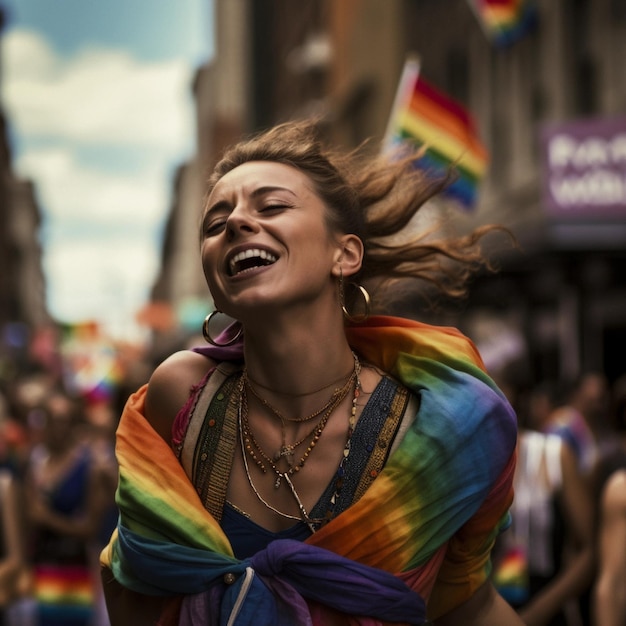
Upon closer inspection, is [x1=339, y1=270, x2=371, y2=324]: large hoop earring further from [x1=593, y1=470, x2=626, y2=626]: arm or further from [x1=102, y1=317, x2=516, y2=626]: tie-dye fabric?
[x1=593, y1=470, x2=626, y2=626]: arm

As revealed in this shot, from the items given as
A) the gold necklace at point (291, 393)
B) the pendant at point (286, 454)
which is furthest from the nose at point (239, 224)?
the pendant at point (286, 454)

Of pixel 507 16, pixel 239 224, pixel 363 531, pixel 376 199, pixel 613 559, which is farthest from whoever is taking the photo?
pixel 507 16

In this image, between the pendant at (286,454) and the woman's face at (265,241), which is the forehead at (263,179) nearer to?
the woman's face at (265,241)

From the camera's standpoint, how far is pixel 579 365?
62.8 feet

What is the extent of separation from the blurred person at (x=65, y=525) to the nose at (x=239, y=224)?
19.6 ft

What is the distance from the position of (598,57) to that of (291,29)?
3347cm

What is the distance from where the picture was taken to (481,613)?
318 cm

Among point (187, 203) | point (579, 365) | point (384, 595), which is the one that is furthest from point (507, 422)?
point (187, 203)

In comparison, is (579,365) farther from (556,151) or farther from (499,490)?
(499,490)

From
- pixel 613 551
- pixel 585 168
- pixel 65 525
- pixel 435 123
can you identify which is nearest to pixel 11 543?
pixel 613 551

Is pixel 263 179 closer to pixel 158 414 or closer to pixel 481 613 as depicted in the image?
pixel 158 414

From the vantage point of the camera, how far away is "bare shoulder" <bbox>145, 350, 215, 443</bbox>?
312 centimetres

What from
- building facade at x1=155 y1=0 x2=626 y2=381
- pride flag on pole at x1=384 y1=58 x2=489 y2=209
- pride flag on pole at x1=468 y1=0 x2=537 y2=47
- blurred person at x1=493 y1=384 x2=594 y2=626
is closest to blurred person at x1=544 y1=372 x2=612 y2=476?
building facade at x1=155 y1=0 x2=626 y2=381

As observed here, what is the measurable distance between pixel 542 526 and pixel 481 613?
3.06 meters
